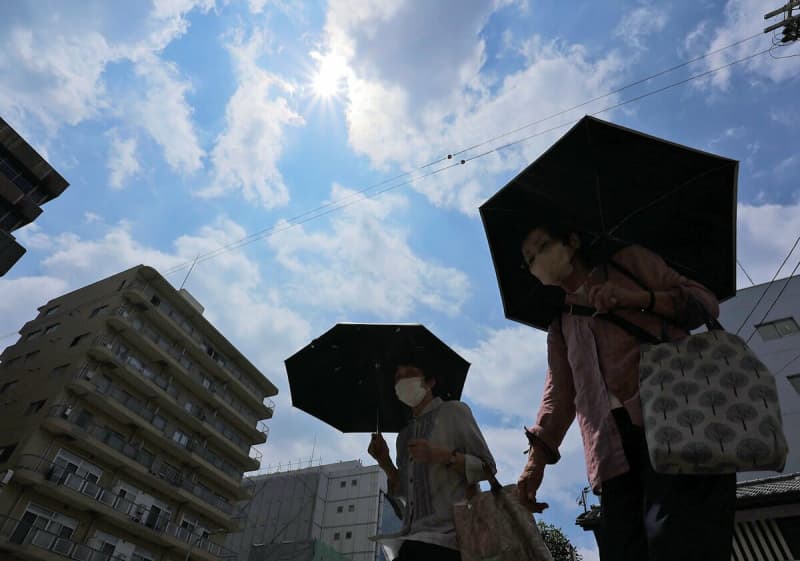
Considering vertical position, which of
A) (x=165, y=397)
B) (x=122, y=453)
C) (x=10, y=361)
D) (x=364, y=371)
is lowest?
(x=364, y=371)

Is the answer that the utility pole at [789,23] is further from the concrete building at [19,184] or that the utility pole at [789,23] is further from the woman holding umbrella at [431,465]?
the concrete building at [19,184]

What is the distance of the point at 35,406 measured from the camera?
25.4 metres

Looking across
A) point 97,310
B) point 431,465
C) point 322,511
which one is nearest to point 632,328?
point 431,465

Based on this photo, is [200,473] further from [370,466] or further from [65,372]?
[370,466]

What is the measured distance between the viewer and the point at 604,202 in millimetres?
3082

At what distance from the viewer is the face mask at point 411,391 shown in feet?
14.8

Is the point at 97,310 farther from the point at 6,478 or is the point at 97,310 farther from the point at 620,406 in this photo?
the point at 620,406

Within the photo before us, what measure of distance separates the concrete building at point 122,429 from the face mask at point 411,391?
2489cm

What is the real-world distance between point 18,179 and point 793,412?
134 ft

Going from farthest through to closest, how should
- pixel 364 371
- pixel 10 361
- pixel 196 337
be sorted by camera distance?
pixel 196 337
pixel 10 361
pixel 364 371

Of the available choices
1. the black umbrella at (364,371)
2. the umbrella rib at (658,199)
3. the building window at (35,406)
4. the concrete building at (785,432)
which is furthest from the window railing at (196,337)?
the umbrella rib at (658,199)

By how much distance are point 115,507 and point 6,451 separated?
5.80 m

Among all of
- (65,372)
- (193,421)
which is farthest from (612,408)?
(193,421)

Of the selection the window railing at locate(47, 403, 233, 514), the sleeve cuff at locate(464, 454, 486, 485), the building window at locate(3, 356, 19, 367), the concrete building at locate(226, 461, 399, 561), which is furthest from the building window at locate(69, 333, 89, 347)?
the sleeve cuff at locate(464, 454, 486, 485)
